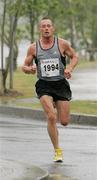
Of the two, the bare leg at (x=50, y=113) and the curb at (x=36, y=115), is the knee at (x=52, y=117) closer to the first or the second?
the bare leg at (x=50, y=113)

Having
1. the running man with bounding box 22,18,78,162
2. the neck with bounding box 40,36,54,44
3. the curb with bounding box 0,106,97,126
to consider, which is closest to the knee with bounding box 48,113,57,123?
A: the running man with bounding box 22,18,78,162

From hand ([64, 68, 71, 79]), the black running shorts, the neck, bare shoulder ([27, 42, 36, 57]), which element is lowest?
the black running shorts

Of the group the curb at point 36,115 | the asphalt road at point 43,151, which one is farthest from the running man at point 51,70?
the curb at point 36,115

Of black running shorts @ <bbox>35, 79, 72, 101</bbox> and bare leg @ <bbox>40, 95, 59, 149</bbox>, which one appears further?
black running shorts @ <bbox>35, 79, 72, 101</bbox>

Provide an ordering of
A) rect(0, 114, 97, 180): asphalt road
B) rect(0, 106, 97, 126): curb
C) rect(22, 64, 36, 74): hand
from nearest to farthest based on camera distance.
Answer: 1. rect(0, 114, 97, 180): asphalt road
2. rect(22, 64, 36, 74): hand
3. rect(0, 106, 97, 126): curb

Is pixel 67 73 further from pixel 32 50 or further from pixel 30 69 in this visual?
pixel 32 50

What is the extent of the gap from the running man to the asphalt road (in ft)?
1.29

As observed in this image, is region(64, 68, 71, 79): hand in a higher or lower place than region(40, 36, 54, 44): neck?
lower

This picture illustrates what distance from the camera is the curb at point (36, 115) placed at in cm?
1573

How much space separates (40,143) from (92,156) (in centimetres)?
173

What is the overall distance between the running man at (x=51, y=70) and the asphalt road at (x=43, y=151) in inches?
15.5

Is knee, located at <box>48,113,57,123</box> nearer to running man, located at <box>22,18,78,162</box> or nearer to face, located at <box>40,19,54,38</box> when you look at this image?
running man, located at <box>22,18,78,162</box>

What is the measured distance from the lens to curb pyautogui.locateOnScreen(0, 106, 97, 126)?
15.7 metres

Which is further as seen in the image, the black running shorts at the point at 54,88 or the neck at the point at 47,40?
the black running shorts at the point at 54,88
